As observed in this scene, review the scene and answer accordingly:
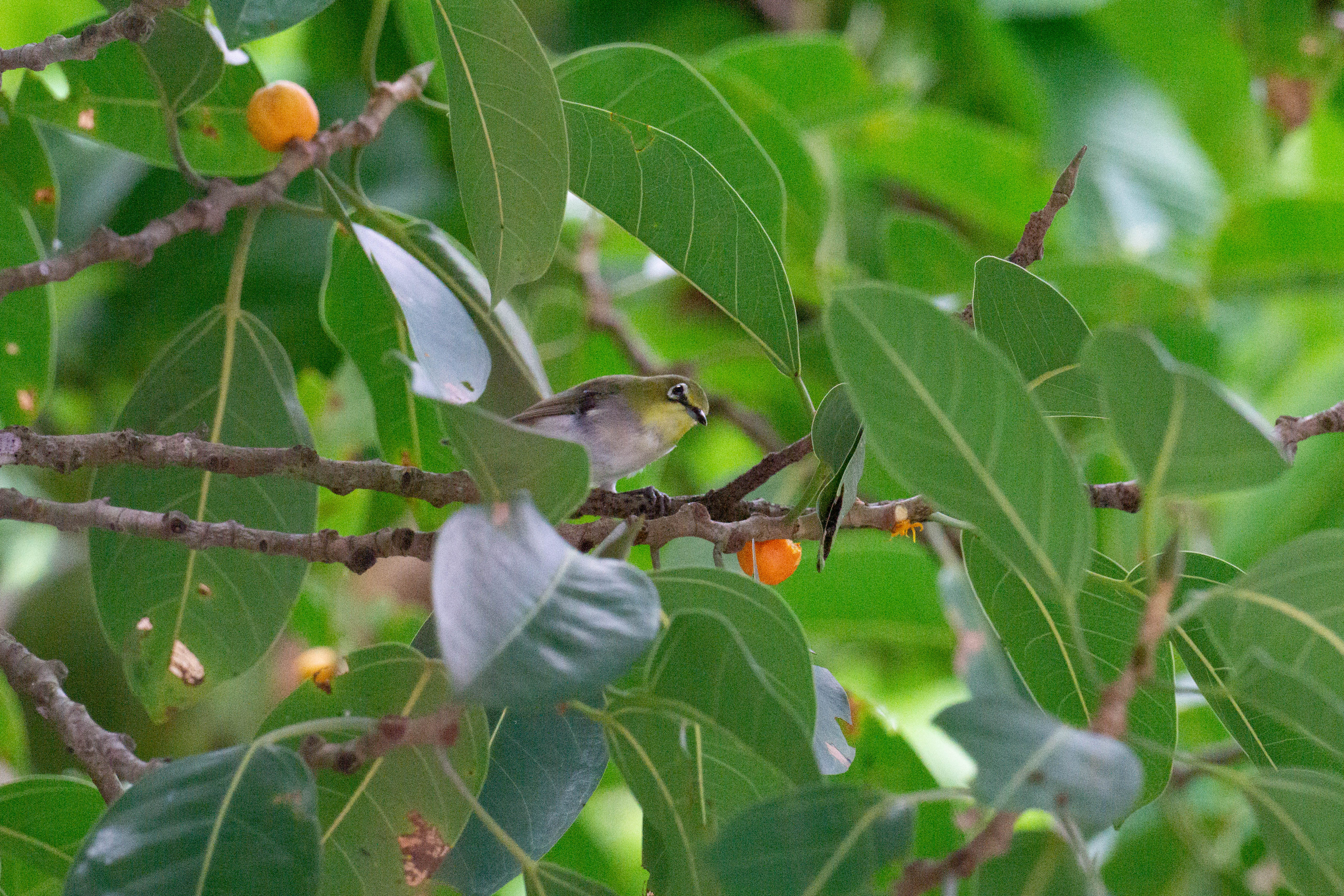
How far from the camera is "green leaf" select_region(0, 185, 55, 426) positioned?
138 centimetres

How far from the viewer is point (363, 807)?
0.92 m

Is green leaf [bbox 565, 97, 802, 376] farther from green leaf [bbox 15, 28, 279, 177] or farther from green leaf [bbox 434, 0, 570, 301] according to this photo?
green leaf [bbox 15, 28, 279, 177]

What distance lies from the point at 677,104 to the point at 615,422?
418mm

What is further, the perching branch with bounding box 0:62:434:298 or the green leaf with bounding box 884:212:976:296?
the green leaf with bounding box 884:212:976:296

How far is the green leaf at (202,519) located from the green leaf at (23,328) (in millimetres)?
158

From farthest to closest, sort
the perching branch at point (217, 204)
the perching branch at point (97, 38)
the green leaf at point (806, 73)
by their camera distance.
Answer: the green leaf at point (806, 73)
the perching branch at point (217, 204)
the perching branch at point (97, 38)

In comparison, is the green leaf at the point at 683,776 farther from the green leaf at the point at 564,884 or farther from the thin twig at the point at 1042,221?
the thin twig at the point at 1042,221

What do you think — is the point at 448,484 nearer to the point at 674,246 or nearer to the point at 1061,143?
the point at 674,246

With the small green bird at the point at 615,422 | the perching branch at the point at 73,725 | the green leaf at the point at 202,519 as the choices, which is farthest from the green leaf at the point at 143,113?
the perching branch at the point at 73,725

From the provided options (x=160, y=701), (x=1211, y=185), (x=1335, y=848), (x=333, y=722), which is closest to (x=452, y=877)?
(x=333, y=722)

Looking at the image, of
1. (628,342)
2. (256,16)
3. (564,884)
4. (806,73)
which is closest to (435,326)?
(256,16)

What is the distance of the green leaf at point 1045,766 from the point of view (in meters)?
0.60

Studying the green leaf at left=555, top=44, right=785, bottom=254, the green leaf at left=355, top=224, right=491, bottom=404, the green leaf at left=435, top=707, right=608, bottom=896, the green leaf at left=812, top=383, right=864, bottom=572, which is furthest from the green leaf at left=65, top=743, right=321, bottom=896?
the green leaf at left=555, top=44, right=785, bottom=254

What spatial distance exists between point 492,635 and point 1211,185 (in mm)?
3143
